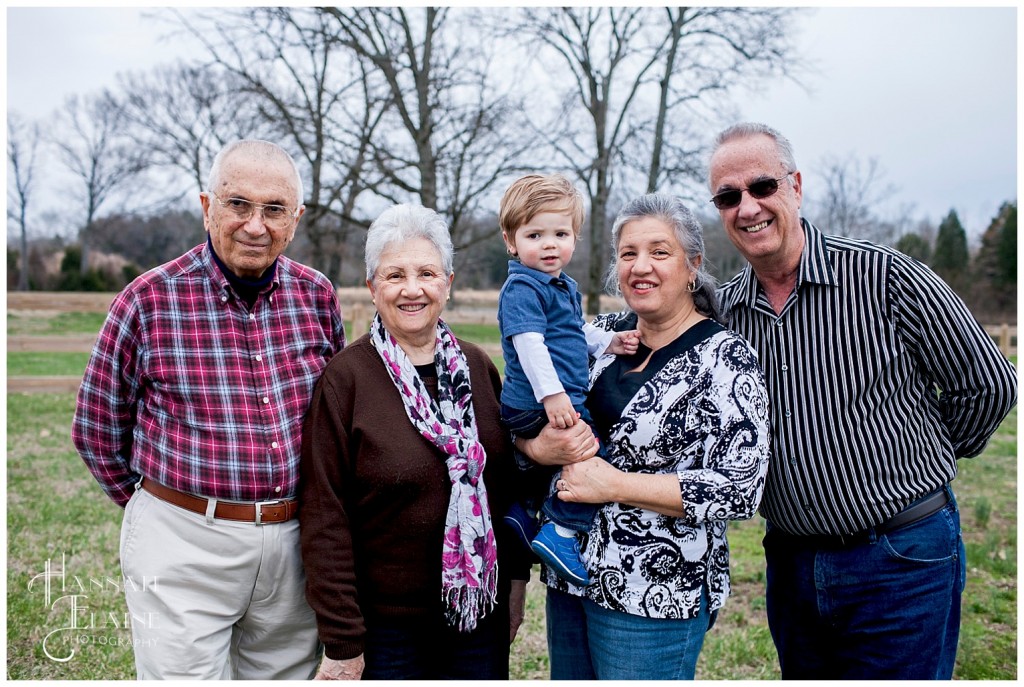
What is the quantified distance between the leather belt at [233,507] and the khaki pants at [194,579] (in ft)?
0.07

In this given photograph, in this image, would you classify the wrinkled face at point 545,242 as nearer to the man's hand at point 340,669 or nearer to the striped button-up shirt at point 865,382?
the striped button-up shirt at point 865,382

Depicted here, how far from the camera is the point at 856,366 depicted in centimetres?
253

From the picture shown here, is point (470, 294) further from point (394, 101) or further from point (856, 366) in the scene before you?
point (856, 366)

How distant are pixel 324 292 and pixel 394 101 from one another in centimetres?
1089

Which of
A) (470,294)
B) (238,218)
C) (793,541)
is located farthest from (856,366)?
(470,294)

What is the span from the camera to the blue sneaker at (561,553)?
7.77ft

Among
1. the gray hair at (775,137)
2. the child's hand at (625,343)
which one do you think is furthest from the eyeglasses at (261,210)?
the gray hair at (775,137)

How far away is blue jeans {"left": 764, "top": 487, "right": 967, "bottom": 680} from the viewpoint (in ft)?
8.27

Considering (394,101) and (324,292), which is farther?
(394,101)

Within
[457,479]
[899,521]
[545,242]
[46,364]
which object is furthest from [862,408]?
[46,364]

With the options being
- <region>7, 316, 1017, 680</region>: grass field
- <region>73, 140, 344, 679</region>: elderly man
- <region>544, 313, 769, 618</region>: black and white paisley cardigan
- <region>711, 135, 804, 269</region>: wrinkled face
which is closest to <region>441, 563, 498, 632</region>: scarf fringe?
<region>544, 313, 769, 618</region>: black and white paisley cardigan

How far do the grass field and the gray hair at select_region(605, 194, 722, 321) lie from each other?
2.54m

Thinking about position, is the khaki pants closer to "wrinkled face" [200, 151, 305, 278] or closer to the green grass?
"wrinkled face" [200, 151, 305, 278]

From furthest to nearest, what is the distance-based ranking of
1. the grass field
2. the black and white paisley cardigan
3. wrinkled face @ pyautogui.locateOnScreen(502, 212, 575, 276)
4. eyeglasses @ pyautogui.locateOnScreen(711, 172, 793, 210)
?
the grass field, wrinkled face @ pyautogui.locateOnScreen(502, 212, 575, 276), eyeglasses @ pyautogui.locateOnScreen(711, 172, 793, 210), the black and white paisley cardigan
